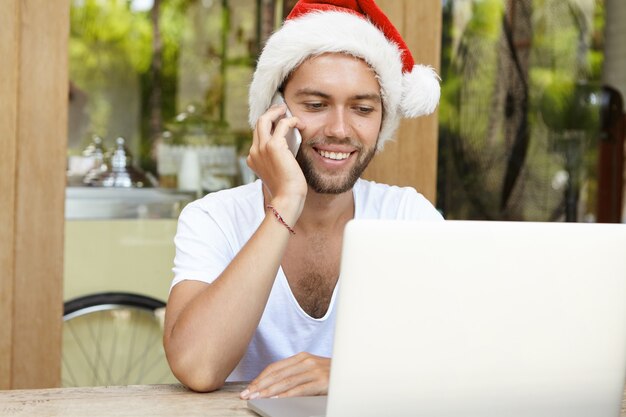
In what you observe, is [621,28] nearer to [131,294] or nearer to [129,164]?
[129,164]

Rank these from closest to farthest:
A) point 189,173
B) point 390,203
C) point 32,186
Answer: point 390,203 < point 32,186 < point 189,173

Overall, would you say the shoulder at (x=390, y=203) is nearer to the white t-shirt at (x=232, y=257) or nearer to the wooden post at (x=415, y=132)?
the white t-shirt at (x=232, y=257)

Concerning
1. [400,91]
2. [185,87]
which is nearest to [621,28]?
[185,87]

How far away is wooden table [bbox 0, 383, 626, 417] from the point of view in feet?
4.20

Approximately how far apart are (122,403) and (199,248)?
18.2 inches

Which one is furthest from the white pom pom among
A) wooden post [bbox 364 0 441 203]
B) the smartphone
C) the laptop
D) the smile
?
the laptop

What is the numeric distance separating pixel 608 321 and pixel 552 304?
10 centimetres

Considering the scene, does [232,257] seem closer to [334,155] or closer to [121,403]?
[334,155]

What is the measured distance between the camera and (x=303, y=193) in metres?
1.69

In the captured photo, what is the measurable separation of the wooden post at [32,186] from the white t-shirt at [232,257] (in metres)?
0.66

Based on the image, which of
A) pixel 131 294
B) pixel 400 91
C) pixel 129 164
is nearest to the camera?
pixel 400 91

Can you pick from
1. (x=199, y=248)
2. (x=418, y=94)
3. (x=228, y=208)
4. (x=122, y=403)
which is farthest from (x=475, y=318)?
(x=418, y=94)

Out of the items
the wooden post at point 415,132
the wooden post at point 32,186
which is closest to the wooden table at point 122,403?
the wooden post at point 32,186

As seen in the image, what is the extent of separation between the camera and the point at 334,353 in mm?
1065
